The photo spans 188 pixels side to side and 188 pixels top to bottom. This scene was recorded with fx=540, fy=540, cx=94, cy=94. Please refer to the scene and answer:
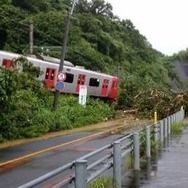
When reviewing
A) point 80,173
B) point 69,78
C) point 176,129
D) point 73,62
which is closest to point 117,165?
point 80,173

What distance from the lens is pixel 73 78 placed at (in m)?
39.9

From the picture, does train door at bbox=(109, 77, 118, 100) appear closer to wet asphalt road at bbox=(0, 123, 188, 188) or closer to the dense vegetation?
the dense vegetation

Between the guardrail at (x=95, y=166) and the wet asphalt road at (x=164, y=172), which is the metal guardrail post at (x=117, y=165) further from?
the wet asphalt road at (x=164, y=172)

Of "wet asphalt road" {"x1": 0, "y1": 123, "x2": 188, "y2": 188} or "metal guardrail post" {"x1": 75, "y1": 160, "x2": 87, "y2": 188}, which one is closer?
"metal guardrail post" {"x1": 75, "y1": 160, "x2": 87, "y2": 188}

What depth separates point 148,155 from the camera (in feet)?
48.3

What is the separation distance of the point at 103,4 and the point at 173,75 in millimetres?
25050

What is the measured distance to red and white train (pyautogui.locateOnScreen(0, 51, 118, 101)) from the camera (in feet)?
111

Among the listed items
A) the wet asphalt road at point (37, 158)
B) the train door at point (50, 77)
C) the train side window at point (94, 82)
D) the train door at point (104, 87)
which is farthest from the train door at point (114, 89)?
the wet asphalt road at point (37, 158)

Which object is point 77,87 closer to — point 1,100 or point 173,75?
point 1,100

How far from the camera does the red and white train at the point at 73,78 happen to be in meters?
33.7

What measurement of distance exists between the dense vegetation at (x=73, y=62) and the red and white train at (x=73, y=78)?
1205 mm

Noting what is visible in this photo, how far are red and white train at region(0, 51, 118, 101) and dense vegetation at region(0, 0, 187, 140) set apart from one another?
1205 mm

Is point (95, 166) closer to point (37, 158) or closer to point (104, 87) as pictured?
point (37, 158)

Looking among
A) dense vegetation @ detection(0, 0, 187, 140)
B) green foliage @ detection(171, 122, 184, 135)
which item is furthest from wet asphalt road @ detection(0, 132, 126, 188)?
green foliage @ detection(171, 122, 184, 135)
